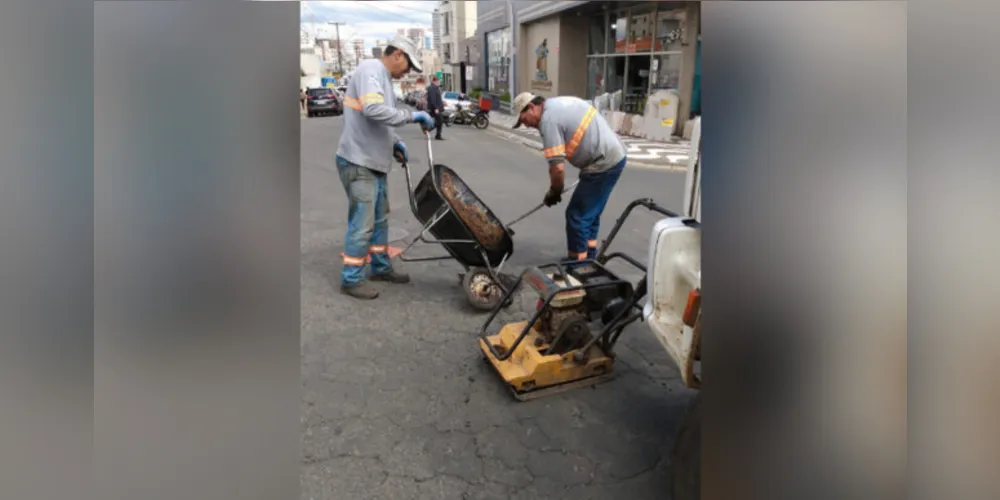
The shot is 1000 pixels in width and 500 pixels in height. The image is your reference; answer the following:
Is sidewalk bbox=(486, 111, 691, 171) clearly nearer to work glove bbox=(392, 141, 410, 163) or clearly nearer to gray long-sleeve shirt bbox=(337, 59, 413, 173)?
work glove bbox=(392, 141, 410, 163)

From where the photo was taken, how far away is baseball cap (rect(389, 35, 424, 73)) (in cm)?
487

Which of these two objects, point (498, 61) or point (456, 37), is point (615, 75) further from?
point (456, 37)

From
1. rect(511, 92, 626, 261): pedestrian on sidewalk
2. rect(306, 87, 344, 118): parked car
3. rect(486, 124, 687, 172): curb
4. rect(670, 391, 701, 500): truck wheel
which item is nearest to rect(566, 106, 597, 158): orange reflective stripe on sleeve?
rect(511, 92, 626, 261): pedestrian on sidewalk

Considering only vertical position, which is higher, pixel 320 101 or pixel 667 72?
pixel 320 101

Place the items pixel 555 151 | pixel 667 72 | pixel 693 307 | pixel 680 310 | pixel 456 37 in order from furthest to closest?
1. pixel 456 37
2. pixel 667 72
3. pixel 555 151
4. pixel 680 310
5. pixel 693 307

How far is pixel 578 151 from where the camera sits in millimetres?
4953

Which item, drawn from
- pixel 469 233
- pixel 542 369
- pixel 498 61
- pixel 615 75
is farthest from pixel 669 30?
pixel 542 369

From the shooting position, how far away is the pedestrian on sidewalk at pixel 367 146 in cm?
459

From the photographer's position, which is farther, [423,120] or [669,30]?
[669,30]

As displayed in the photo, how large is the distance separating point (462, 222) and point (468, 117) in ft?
66.2

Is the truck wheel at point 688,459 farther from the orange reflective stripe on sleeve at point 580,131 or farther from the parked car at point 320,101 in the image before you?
the parked car at point 320,101
